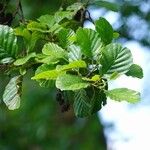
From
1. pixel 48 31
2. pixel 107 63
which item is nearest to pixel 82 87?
pixel 107 63

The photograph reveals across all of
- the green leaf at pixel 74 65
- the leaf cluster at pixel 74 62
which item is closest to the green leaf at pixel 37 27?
the leaf cluster at pixel 74 62

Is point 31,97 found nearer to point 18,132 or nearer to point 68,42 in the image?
point 18,132

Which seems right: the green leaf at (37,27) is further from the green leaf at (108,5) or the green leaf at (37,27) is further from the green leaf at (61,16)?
the green leaf at (108,5)

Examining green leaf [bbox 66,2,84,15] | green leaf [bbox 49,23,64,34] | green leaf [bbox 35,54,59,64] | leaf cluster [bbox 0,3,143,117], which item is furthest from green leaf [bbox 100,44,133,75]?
green leaf [bbox 66,2,84,15]

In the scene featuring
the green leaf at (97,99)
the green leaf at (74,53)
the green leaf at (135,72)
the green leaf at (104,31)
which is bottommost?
the green leaf at (97,99)

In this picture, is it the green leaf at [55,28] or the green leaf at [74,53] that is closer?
the green leaf at [74,53]

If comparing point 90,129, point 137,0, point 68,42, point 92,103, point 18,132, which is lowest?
point 90,129

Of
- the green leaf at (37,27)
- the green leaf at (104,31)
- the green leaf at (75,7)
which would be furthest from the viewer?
the green leaf at (75,7)

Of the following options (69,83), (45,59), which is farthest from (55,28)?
(69,83)
